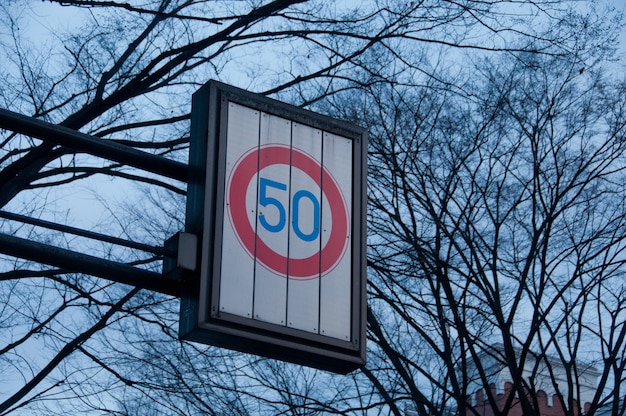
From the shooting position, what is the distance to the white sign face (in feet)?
11.1

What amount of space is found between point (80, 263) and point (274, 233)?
2.43 feet

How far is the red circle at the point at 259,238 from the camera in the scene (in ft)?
11.3

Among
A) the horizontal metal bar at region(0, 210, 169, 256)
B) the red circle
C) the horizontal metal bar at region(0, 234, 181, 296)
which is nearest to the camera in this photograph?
the horizontal metal bar at region(0, 234, 181, 296)

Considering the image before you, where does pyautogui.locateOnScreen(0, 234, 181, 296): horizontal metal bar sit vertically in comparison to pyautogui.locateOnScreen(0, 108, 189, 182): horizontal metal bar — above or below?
below

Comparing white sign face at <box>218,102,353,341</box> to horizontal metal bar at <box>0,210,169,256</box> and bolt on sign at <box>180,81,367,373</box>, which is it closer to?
bolt on sign at <box>180,81,367,373</box>

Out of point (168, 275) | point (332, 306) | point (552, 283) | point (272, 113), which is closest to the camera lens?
point (168, 275)

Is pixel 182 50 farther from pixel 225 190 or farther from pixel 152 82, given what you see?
pixel 225 190

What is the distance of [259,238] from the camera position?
3490 mm

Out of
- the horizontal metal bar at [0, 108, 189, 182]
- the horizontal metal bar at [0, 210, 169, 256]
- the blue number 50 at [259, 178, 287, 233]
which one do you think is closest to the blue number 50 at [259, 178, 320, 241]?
the blue number 50 at [259, 178, 287, 233]

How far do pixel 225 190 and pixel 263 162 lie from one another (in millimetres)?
282

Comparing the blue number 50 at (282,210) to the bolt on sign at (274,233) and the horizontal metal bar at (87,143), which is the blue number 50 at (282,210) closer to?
the bolt on sign at (274,233)

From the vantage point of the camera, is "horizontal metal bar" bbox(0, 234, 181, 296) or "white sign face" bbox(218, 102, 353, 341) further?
"white sign face" bbox(218, 102, 353, 341)

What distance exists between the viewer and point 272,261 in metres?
3.49

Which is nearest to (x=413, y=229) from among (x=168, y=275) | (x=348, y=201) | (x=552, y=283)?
(x=552, y=283)
